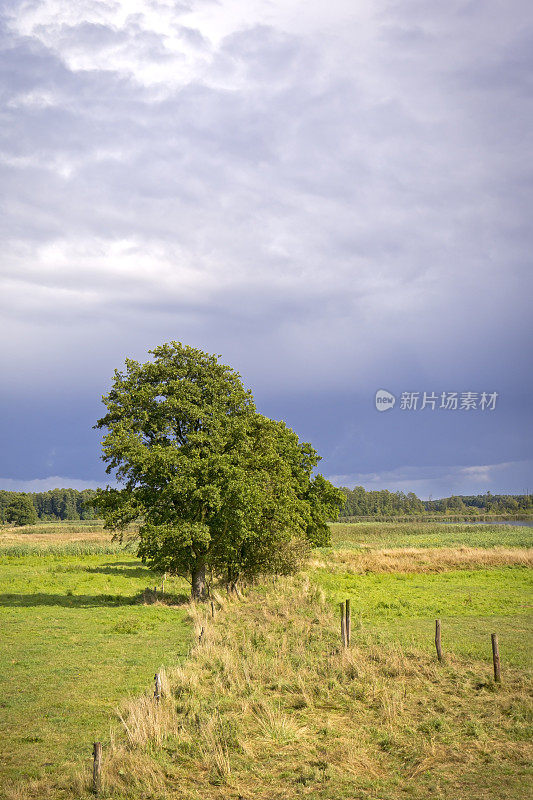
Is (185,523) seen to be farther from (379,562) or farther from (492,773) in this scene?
(379,562)

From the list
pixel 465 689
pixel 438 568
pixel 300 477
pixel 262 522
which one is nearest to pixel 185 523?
pixel 262 522

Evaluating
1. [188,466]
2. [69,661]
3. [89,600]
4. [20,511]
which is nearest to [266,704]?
[69,661]

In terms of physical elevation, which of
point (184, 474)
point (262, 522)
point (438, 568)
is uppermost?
point (184, 474)

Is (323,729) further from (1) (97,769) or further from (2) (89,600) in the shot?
(2) (89,600)

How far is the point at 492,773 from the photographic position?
13438 millimetres

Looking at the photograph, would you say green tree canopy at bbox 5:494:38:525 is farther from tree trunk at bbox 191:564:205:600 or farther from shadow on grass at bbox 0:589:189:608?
tree trunk at bbox 191:564:205:600

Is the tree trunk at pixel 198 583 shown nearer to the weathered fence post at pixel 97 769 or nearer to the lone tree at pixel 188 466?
the lone tree at pixel 188 466

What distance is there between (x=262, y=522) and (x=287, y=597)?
5.74 metres

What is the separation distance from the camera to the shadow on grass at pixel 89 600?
126ft

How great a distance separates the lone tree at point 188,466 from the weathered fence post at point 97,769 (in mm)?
20370

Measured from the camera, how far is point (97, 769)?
39.7 ft

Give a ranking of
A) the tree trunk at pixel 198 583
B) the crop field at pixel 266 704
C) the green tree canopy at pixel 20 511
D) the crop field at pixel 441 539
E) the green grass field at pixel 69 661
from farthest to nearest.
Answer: the green tree canopy at pixel 20 511 → the crop field at pixel 441 539 → the tree trunk at pixel 198 583 → the green grass field at pixel 69 661 → the crop field at pixel 266 704

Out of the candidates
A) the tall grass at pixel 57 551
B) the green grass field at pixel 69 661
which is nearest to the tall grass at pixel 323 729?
the green grass field at pixel 69 661

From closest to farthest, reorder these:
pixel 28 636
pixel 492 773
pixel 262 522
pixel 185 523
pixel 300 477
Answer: pixel 492 773
pixel 28 636
pixel 185 523
pixel 262 522
pixel 300 477
